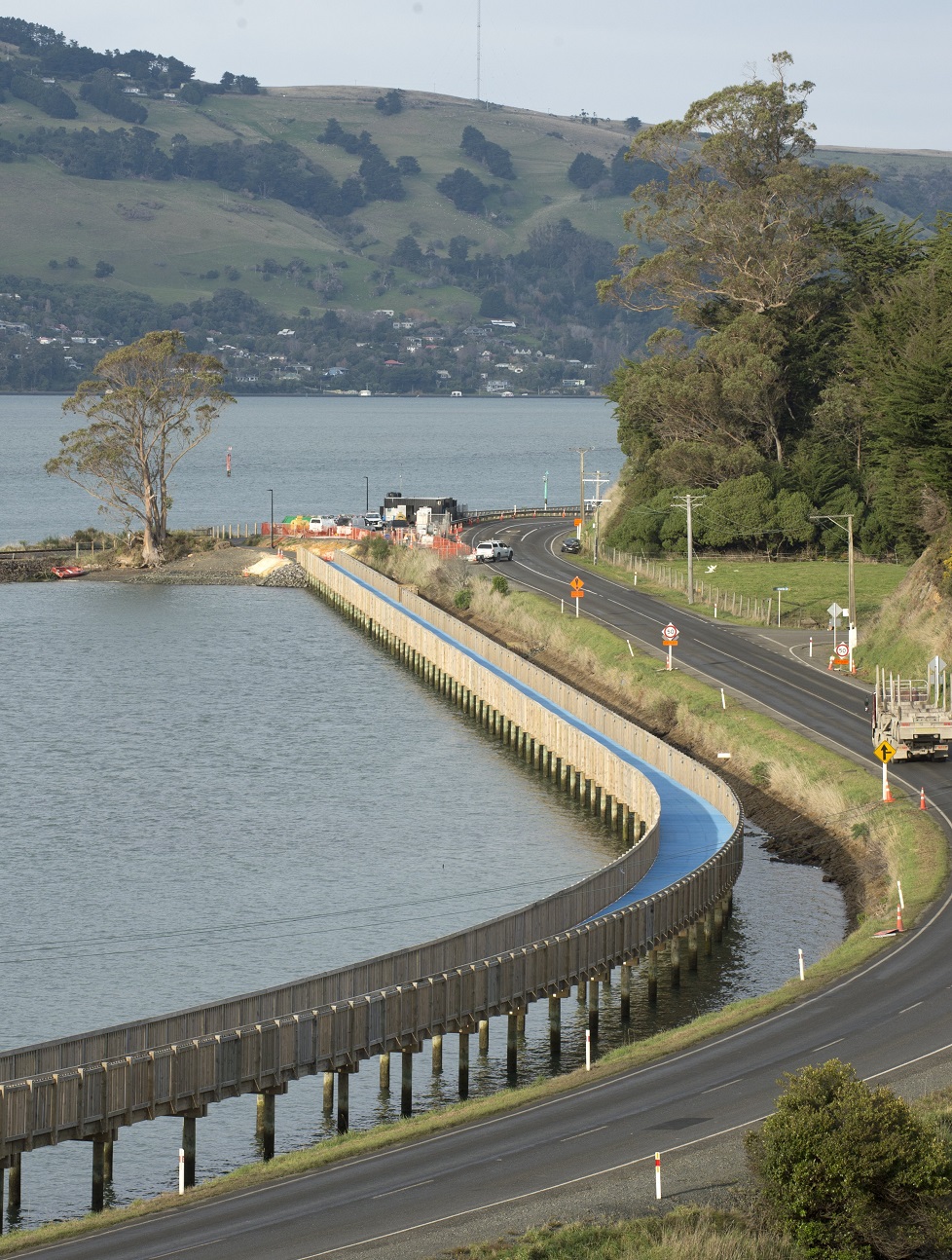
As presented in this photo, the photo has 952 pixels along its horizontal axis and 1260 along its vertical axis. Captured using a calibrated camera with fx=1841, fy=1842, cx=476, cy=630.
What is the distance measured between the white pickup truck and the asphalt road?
8769cm

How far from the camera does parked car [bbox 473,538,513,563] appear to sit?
13500 cm

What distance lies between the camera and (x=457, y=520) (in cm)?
16600

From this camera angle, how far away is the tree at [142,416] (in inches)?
6240

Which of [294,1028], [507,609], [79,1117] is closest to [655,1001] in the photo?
[294,1028]

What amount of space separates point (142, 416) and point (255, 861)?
101 m

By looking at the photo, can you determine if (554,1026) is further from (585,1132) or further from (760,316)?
(760,316)

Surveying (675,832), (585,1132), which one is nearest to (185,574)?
(675,832)

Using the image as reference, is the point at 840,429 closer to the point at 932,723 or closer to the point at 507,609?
the point at 507,609

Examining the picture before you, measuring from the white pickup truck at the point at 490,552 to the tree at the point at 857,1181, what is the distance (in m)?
105

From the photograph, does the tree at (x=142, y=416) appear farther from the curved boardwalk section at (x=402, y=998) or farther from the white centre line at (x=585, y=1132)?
the white centre line at (x=585, y=1132)

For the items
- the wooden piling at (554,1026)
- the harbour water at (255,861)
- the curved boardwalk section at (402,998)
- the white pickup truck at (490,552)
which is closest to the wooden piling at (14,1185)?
the curved boardwalk section at (402,998)

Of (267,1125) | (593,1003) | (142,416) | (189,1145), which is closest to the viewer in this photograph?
(189,1145)

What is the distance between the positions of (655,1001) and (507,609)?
65423 millimetres

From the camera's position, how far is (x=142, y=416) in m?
160
